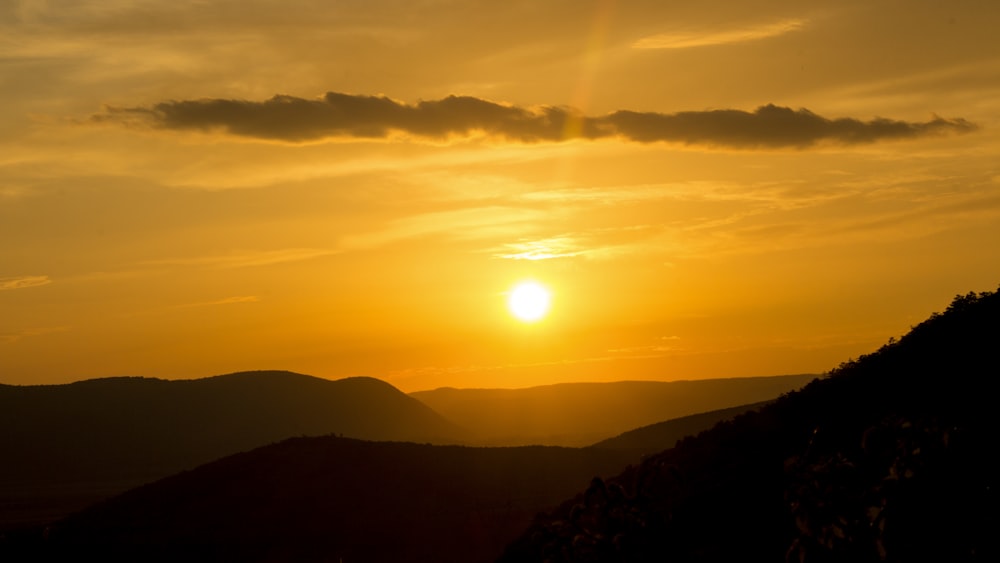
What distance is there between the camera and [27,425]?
17850 cm

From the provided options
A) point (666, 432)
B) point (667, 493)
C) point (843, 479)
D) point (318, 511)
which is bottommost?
point (843, 479)

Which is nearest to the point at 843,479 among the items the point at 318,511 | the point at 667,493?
the point at 667,493

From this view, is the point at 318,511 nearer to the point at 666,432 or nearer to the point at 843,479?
the point at 843,479

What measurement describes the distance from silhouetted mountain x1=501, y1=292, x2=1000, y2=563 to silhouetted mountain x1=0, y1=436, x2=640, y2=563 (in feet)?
63.9

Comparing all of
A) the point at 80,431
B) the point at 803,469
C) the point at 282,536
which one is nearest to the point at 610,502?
the point at 803,469

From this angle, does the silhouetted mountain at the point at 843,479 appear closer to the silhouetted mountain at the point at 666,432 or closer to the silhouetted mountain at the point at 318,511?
the silhouetted mountain at the point at 318,511

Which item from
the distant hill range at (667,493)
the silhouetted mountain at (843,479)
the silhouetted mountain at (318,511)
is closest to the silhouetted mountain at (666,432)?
the distant hill range at (667,493)

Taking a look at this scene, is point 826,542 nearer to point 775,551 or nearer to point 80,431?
point 775,551

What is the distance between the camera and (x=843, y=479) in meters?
11.2

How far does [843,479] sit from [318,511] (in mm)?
50142

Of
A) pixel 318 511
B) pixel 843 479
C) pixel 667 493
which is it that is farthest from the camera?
pixel 318 511

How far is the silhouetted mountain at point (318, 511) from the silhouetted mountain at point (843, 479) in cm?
1948

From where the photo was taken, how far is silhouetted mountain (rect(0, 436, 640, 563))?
50.8m

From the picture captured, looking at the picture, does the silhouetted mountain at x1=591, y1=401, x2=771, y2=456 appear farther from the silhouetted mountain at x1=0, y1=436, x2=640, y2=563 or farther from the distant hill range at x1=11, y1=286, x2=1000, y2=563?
the silhouetted mountain at x1=0, y1=436, x2=640, y2=563
